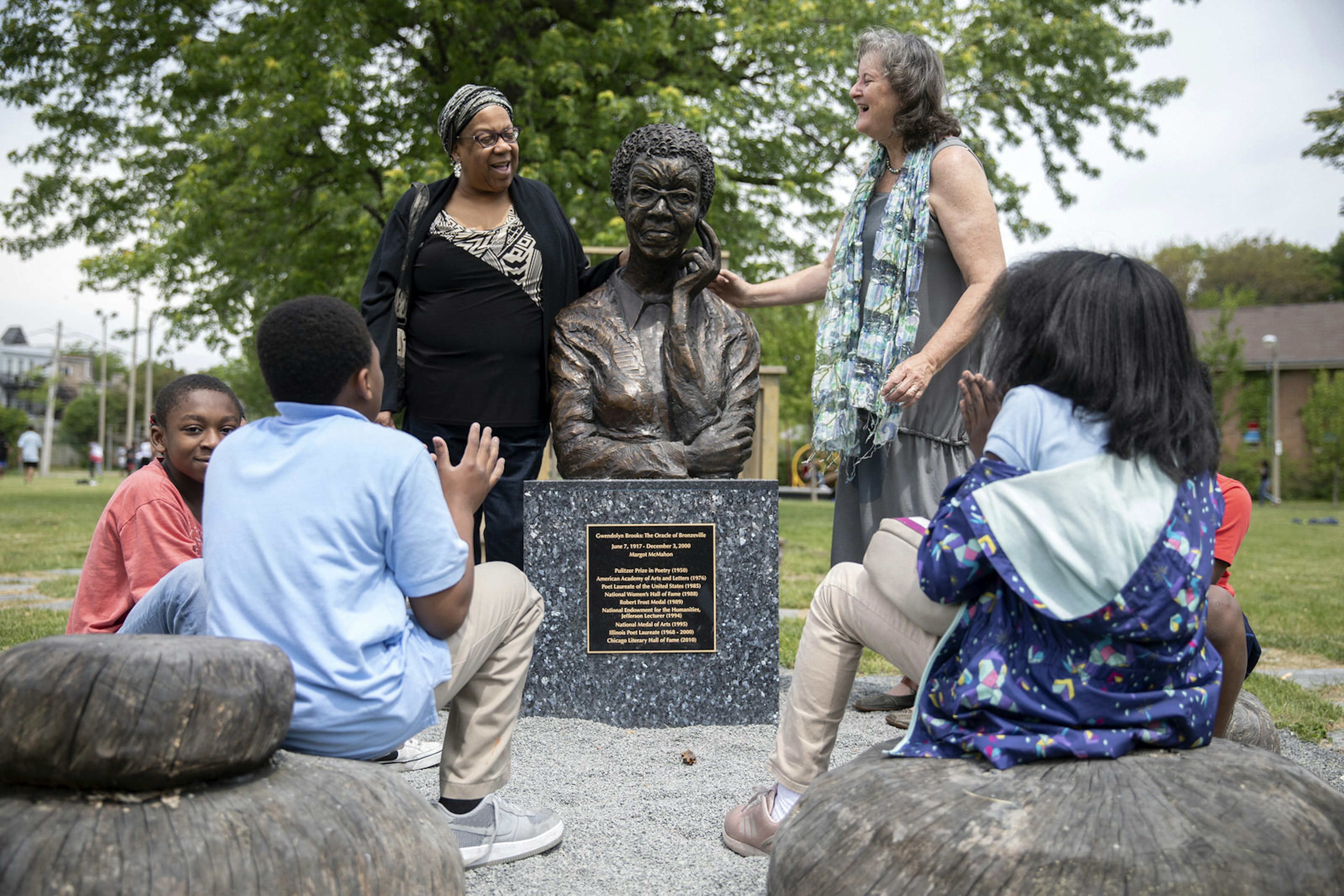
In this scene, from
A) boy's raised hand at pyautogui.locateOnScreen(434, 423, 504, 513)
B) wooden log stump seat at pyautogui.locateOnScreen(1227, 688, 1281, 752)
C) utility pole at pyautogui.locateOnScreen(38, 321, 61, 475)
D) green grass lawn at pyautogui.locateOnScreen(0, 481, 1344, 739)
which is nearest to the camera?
boy's raised hand at pyautogui.locateOnScreen(434, 423, 504, 513)

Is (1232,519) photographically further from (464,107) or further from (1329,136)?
(1329,136)

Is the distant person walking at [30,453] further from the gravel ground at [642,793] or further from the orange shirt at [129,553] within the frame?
the orange shirt at [129,553]

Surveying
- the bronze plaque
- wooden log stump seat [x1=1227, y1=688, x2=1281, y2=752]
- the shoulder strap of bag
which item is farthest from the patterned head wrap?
wooden log stump seat [x1=1227, y1=688, x2=1281, y2=752]

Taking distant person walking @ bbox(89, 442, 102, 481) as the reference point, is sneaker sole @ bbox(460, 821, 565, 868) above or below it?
below

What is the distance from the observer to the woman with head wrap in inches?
167

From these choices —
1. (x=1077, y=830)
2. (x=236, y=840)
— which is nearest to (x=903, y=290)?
(x=1077, y=830)

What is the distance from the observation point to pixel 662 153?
14.0 feet

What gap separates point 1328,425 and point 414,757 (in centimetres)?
3433

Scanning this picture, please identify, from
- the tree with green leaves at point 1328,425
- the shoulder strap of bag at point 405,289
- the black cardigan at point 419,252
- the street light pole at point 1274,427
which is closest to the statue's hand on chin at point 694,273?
the black cardigan at point 419,252

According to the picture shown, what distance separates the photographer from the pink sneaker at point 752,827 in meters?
2.79

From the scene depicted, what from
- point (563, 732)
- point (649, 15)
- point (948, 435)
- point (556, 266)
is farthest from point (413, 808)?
point (649, 15)

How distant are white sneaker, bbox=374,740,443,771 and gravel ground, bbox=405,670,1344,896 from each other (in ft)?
0.12

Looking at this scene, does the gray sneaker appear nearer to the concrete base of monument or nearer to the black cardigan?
the concrete base of monument

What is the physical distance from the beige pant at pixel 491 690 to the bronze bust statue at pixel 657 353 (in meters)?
1.67
